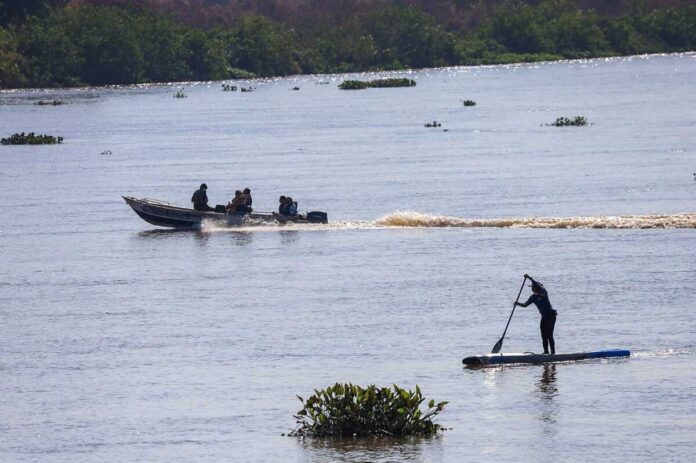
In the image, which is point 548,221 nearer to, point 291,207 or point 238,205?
point 291,207

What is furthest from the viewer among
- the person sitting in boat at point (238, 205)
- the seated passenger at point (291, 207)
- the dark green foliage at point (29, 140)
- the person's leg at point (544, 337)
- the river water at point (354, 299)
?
the dark green foliage at point (29, 140)

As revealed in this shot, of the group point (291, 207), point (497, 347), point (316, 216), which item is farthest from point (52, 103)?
point (497, 347)

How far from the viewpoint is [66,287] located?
5241 cm

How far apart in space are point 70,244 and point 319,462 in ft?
113

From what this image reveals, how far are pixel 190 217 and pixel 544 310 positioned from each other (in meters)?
29.7

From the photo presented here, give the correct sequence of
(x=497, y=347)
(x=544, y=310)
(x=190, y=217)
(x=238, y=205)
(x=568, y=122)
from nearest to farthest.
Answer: (x=544, y=310) < (x=497, y=347) < (x=238, y=205) < (x=190, y=217) < (x=568, y=122)

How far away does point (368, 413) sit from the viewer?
31156 mm

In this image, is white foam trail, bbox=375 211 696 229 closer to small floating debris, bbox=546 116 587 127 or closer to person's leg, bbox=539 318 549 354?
person's leg, bbox=539 318 549 354

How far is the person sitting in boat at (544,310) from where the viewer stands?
36906 millimetres

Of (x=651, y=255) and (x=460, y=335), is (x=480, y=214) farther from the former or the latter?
(x=460, y=335)

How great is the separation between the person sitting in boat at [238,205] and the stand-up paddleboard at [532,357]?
2632cm

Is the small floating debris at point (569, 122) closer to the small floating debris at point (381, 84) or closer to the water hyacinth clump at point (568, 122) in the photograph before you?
the water hyacinth clump at point (568, 122)

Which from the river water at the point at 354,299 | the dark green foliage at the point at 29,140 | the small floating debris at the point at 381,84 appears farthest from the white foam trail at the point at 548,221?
the small floating debris at the point at 381,84

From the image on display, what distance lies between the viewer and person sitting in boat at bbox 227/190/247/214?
62.6 meters
